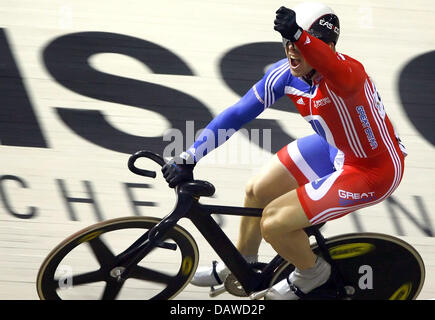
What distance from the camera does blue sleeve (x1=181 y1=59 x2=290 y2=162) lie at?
3551mm

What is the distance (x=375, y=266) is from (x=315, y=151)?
644 millimetres

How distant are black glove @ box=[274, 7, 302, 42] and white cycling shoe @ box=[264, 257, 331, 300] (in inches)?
45.5

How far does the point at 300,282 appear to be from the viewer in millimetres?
3746

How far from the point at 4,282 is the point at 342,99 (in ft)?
6.70

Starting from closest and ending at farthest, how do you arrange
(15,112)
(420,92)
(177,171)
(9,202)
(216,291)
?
(177,171), (216,291), (9,202), (15,112), (420,92)

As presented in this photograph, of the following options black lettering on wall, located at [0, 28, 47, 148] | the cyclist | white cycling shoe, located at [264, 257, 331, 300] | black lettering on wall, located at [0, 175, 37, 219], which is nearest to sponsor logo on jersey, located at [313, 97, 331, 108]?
the cyclist

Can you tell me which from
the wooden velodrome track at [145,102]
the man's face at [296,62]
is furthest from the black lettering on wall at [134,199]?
the man's face at [296,62]

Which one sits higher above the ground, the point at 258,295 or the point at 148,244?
the point at 148,244

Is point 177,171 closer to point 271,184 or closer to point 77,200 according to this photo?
point 271,184

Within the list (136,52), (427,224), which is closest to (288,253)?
(427,224)

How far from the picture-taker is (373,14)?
637cm

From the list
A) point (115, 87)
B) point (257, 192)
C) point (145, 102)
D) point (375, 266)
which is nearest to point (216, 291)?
point (257, 192)
